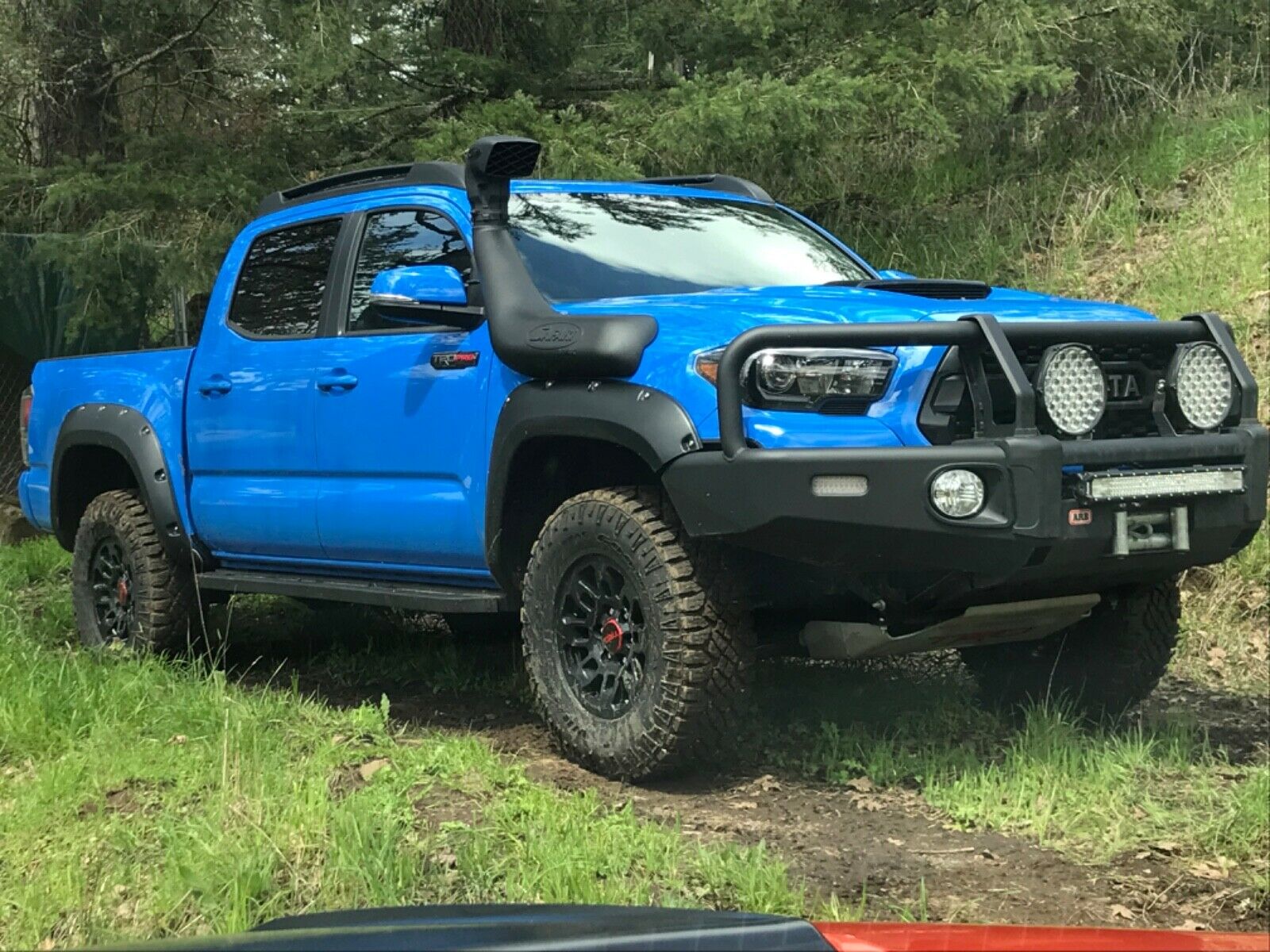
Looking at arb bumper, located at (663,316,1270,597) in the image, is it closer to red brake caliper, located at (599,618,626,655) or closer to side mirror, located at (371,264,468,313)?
red brake caliper, located at (599,618,626,655)

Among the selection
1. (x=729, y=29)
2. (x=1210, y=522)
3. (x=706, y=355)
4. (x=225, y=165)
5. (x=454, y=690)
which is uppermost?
(x=729, y=29)

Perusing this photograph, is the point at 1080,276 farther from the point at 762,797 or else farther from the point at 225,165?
the point at 762,797

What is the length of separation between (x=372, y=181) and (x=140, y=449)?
161 centimetres

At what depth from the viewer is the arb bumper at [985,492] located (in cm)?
407

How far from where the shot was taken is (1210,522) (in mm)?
4426

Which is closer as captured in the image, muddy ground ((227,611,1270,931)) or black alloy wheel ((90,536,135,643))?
muddy ground ((227,611,1270,931))

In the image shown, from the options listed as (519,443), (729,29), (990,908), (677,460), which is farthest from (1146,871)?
(729,29)

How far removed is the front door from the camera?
5184 millimetres

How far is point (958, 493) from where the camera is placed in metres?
4.08

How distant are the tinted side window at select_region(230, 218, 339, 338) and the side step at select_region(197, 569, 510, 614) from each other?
0.98 m

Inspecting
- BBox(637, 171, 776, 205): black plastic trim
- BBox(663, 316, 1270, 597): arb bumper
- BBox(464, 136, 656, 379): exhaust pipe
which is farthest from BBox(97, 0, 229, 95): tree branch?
BBox(663, 316, 1270, 597): arb bumper

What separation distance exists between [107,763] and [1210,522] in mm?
3370

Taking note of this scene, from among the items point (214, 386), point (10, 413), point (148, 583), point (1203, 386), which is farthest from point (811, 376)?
point (10, 413)

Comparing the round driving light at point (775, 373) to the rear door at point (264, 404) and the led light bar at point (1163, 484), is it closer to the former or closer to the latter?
the led light bar at point (1163, 484)
